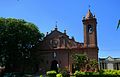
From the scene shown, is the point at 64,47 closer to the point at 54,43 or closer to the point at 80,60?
the point at 54,43

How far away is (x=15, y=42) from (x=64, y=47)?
946 centimetres

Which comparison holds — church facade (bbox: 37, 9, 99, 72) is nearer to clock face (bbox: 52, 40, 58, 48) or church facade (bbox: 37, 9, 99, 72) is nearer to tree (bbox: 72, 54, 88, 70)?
clock face (bbox: 52, 40, 58, 48)

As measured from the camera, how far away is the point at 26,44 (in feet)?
156

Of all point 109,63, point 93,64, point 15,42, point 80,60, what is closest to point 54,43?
point 15,42

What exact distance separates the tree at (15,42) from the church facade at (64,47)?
9.41 feet

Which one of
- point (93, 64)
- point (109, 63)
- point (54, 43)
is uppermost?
point (54, 43)

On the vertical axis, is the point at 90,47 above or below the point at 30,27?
below

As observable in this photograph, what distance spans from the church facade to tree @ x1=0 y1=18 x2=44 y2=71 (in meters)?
2.87

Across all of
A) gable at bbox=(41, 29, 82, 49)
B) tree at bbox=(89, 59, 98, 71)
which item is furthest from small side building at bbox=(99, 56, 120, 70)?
tree at bbox=(89, 59, 98, 71)

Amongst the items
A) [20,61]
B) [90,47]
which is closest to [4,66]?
[20,61]

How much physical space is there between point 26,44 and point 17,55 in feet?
9.22

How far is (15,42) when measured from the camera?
151 ft

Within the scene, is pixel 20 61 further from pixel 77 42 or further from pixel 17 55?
pixel 77 42

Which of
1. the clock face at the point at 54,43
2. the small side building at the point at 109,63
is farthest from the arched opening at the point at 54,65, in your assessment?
the small side building at the point at 109,63
